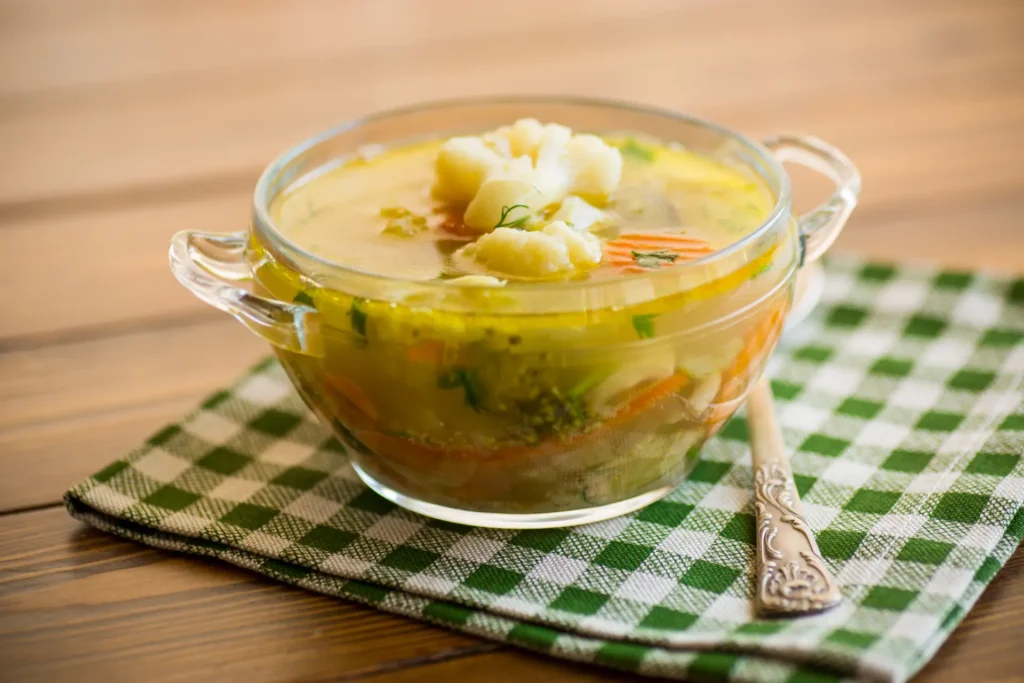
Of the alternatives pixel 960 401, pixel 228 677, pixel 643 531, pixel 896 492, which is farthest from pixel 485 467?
pixel 960 401

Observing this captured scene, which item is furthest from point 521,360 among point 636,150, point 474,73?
point 474,73

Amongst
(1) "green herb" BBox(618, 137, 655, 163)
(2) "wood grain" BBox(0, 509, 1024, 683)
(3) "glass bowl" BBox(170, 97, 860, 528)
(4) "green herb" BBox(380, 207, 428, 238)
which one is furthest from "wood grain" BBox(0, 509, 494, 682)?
(1) "green herb" BBox(618, 137, 655, 163)

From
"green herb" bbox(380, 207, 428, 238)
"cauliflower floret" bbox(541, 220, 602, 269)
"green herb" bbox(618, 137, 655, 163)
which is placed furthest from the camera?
"green herb" bbox(618, 137, 655, 163)

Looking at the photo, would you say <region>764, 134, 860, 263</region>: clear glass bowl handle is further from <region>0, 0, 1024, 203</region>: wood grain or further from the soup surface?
<region>0, 0, 1024, 203</region>: wood grain

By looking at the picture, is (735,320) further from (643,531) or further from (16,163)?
(16,163)

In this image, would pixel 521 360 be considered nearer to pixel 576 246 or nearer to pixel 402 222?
pixel 576 246

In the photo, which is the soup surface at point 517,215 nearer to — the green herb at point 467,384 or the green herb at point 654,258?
the green herb at point 654,258

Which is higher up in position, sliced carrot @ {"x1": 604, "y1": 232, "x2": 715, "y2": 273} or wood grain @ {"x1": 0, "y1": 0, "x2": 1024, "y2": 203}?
sliced carrot @ {"x1": 604, "y1": 232, "x2": 715, "y2": 273}
